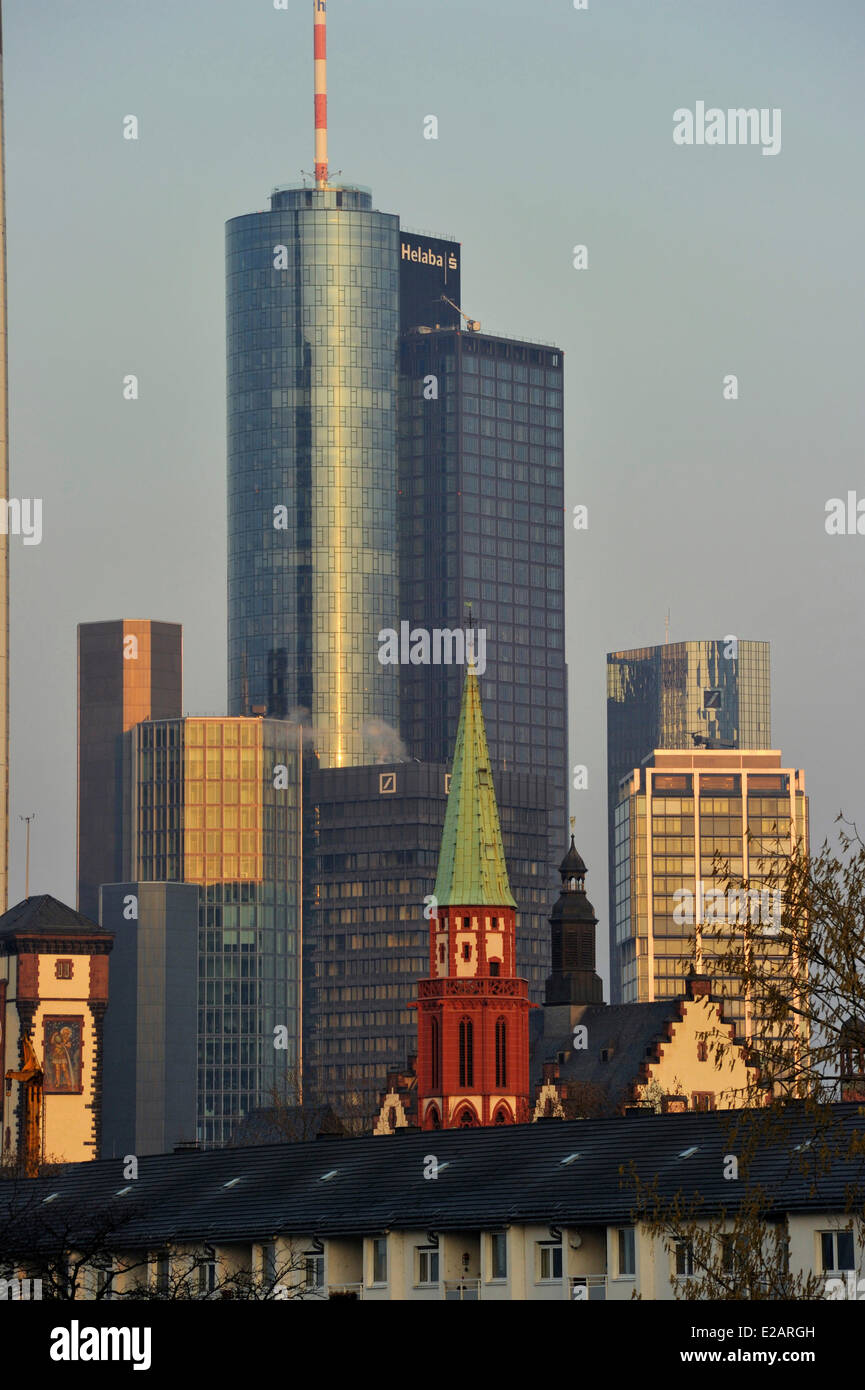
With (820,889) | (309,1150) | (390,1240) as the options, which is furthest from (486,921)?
(820,889)

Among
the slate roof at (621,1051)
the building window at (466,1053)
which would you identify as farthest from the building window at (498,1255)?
the slate roof at (621,1051)

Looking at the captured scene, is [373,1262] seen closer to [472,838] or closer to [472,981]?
[472,981]

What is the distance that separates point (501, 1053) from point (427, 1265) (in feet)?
346

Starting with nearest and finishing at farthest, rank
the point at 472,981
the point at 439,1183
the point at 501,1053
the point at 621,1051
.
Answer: the point at 439,1183 < the point at 501,1053 < the point at 472,981 < the point at 621,1051

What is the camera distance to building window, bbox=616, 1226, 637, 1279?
2859 inches

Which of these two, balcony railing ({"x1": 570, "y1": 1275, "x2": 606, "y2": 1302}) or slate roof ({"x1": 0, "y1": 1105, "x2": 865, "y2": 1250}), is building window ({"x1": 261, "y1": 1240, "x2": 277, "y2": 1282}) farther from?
balcony railing ({"x1": 570, "y1": 1275, "x2": 606, "y2": 1302})

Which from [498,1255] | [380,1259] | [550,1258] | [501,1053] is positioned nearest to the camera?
Answer: [550,1258]

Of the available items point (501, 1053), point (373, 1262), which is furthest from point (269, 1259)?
point (501, 1053)

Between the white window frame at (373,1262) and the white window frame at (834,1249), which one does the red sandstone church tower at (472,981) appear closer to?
the white window frame at (373,1262)

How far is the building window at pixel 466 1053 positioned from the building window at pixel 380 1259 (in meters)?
103

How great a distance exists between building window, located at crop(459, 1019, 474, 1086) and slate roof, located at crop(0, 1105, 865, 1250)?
83.2m

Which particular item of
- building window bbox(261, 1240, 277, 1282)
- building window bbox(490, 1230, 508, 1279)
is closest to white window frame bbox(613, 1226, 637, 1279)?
building window bbox(490, 1230, 508, 1279)

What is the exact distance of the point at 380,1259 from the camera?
80.6 m
